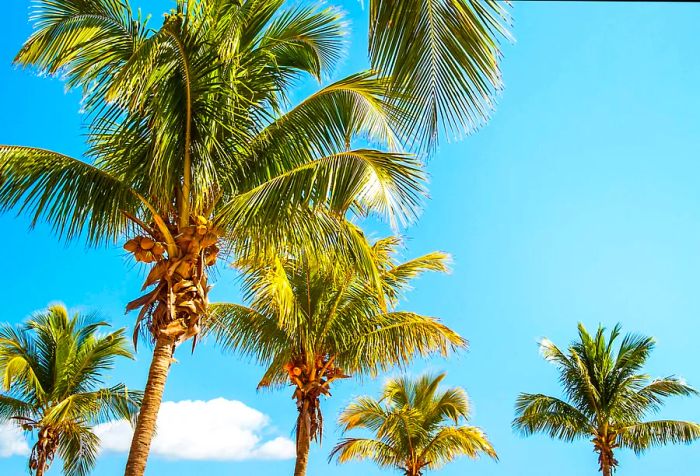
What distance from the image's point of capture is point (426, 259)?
526 inches

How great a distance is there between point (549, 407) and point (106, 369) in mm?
11742

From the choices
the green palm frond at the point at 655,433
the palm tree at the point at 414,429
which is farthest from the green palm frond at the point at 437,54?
the green palm frond at the point at 655,433

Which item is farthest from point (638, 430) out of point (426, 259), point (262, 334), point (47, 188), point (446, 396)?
point (47, 188)

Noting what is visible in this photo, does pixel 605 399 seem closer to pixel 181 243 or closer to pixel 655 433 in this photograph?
pixel 655 433

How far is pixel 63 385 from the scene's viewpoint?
16.1m

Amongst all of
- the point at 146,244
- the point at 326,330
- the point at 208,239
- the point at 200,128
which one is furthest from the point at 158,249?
the point at 326,330

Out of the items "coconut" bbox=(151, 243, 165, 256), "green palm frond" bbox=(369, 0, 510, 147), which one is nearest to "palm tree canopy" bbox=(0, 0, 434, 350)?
"coconut" bbox=(151, 243, 165, 256)

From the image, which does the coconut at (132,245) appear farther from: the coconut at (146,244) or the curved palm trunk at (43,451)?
the curved palm trunk at (43,451)

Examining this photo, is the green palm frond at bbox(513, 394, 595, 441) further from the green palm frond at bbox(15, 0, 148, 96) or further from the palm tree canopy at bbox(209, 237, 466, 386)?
the green palm frond at bbox(15, 0, 148, 96)

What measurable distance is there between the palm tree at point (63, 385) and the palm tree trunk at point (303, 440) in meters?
5.16

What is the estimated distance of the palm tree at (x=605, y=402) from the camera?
1764 cm

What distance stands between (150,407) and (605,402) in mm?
14337

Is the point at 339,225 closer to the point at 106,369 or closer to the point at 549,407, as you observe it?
the point at 106,369

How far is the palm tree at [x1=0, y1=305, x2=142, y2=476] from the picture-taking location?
615 inches
